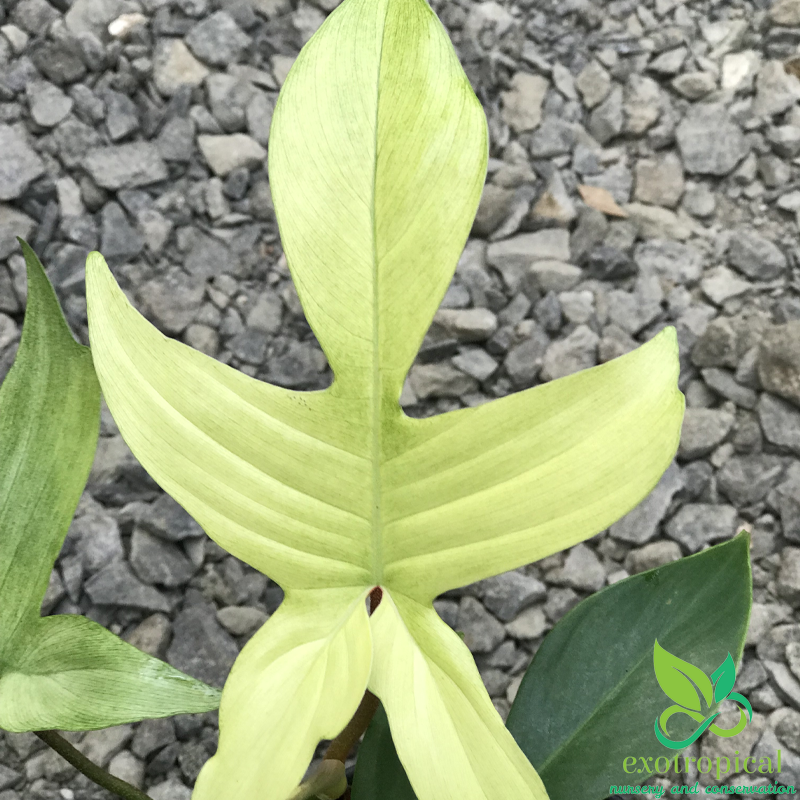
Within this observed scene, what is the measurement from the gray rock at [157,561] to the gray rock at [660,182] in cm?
87

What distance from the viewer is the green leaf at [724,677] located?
1.99 feet

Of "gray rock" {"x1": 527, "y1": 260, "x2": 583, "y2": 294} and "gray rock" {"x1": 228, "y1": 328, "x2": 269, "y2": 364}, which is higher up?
"gray rock" {"x1": 527, "y1": 260, "x2": 583, "y2": 294}

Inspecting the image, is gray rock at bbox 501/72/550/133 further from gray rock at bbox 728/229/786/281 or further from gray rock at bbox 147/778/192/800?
gray rock at bbox 147/778/192/800

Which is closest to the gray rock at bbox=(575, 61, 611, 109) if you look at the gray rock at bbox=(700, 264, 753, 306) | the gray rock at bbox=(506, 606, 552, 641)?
the gray rock at bbox=(700, 264, 753, 306)

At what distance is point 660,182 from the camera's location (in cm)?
118

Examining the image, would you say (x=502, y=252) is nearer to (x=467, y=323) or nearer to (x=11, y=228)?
(x=467, y=323)

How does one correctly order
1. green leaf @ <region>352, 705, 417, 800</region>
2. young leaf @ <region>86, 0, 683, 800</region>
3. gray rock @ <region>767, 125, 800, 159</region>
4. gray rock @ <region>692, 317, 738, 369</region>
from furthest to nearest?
gray rock @ <region>767, 125, 800, 159</region>
gray rock @ <region>692, 317, 738, 369</region>
green leaf @ <region>352, 705, 417, 800</region>
young leaf @ <region>86, 0, 683, 800</region>

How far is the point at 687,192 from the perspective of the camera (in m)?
1.18

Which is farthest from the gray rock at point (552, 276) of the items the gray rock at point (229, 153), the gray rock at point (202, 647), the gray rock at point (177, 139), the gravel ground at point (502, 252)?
the gray rock at point (202, 647)

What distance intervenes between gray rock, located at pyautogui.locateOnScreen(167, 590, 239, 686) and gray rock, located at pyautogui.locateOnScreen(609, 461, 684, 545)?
0.54 m

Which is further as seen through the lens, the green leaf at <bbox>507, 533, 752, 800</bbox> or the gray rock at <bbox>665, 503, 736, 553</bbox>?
the gray rock at <bbox>665, 503, 736, 553</bbox>

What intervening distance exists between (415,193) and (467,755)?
340mm

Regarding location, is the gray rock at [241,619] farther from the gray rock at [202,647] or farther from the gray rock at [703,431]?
the gray rock at [703,431]

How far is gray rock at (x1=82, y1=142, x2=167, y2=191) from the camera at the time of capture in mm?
1113
